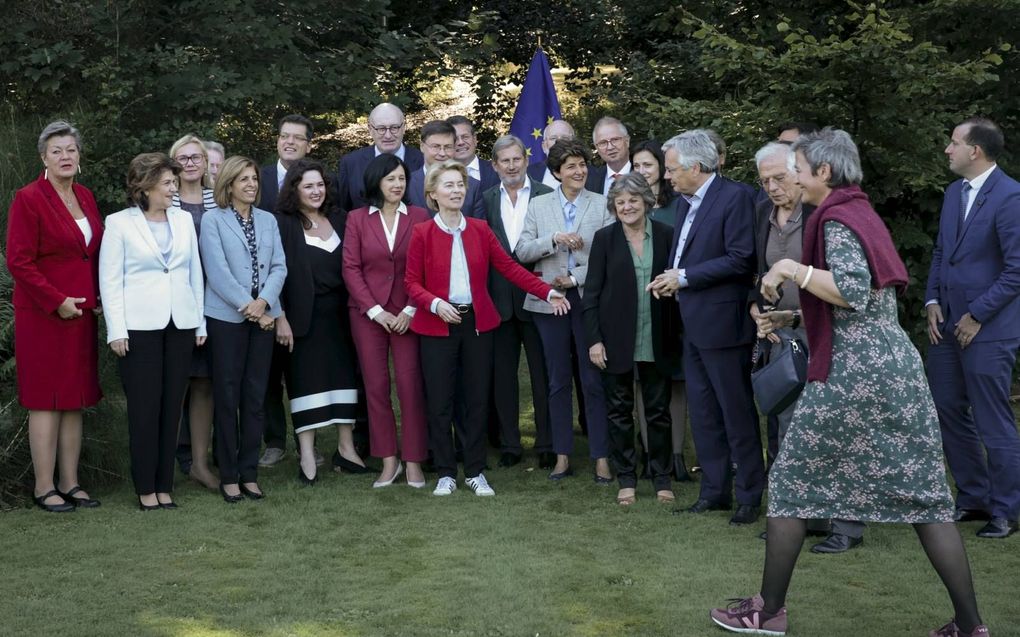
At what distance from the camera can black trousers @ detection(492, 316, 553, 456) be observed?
748 centimetres

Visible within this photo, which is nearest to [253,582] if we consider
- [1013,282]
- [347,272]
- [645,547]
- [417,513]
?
[417,513]

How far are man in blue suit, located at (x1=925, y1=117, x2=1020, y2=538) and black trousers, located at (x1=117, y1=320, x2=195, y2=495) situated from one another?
3.94 metres

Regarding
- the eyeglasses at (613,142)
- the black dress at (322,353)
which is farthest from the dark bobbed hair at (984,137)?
the black dress at (322,353)

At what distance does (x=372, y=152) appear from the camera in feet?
26.7

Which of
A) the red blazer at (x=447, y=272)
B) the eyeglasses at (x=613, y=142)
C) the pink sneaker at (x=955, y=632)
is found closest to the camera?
the pink sneaker at (x=955, y=632)

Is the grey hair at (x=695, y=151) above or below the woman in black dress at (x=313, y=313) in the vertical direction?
above

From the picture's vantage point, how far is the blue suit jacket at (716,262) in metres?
6.16

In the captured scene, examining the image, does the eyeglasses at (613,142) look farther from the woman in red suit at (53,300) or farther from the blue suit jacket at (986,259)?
the woman in red suit at (53,300)

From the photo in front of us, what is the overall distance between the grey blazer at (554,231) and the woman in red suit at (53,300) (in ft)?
7.82

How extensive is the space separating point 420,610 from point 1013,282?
318cm

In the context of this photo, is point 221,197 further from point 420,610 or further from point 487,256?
point 420,610

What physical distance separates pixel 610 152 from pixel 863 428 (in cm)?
362

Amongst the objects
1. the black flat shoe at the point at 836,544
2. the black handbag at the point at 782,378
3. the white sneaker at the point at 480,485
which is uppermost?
the black handbag at the point at 782,378

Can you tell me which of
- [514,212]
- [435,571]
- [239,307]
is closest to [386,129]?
[514,212]
